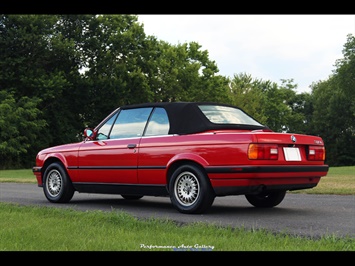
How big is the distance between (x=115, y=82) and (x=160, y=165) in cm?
3396

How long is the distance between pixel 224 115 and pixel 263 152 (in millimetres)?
1380

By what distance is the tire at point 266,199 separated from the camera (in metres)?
8.64

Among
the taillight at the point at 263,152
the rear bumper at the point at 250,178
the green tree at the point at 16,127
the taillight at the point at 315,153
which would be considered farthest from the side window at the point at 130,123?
the green tree at the point at 16,127

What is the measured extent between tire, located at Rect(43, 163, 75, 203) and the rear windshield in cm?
288

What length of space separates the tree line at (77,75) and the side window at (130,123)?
2965cm

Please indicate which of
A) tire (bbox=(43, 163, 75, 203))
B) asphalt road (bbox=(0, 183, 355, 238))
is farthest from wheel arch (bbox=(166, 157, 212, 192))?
tire (bbox=(43, 163, 75, 203))

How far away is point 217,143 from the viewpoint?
23.5 feet

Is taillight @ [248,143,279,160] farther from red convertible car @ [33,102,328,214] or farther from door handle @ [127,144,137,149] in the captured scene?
door handle @ [127,144,137,149]

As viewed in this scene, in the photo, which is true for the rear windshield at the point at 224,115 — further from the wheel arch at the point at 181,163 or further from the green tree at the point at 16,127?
the green tree at the point at 16,127

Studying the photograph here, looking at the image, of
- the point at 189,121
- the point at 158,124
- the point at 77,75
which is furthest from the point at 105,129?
the point at 77,75

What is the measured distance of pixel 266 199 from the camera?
28.7ft

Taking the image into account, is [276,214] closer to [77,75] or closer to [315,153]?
[315,153]

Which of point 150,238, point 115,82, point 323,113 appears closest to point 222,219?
point 150,238

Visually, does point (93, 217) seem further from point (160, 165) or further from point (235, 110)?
point (235, 110)
